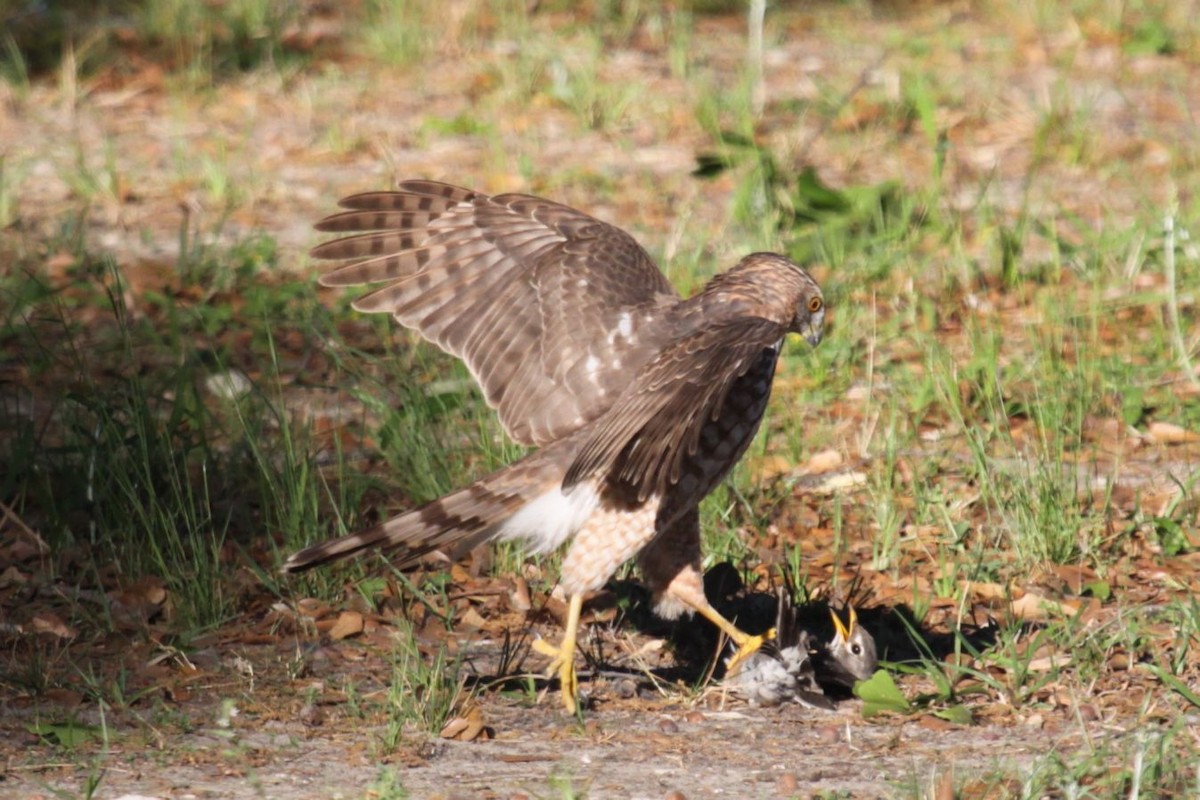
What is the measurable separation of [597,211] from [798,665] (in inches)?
167

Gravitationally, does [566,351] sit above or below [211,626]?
above

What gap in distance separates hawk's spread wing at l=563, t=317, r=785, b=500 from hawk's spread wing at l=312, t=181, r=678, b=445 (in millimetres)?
514

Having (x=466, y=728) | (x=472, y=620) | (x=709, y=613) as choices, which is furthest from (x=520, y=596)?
(x=466, y=728)

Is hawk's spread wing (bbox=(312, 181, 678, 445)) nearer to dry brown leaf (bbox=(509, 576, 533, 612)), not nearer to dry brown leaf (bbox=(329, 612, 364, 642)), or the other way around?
dry brown leaf (bbox=(509, 576, 533, 612))

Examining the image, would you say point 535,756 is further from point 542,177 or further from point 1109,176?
point 1109,176

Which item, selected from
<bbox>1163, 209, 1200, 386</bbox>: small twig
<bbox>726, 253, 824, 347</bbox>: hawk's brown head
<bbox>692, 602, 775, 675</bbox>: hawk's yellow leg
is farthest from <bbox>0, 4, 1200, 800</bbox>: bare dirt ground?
<bbox>726, 253, 824, 347</bbox>: hawk's brown head

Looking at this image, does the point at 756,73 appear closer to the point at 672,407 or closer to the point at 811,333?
the point at 811,333

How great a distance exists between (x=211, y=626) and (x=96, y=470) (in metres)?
0.79

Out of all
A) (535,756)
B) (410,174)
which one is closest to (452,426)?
(535,756)

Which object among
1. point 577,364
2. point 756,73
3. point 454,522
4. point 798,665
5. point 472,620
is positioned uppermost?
point 756,73

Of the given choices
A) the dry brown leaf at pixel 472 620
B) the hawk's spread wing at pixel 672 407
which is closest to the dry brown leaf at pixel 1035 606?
the hawk's spread wing at pixel 672 407

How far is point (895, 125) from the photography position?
31.1ft

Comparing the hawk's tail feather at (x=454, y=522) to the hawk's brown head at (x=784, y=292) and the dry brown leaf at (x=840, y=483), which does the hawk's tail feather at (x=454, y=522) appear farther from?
the dry brown leaf at (x=840, y=483)

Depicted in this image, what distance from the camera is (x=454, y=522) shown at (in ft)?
15.4
